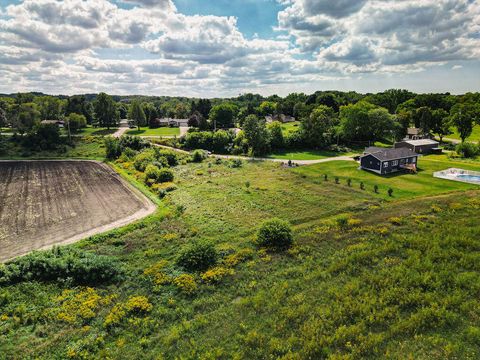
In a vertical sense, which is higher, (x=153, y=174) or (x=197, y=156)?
(x=197, y=156)

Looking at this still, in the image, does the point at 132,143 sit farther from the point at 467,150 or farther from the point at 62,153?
the point at 467,150

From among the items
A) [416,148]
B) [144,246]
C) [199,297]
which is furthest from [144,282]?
[416,148]

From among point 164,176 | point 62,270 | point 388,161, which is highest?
point 388,161

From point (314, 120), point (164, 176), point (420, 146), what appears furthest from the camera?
point (314, 120)

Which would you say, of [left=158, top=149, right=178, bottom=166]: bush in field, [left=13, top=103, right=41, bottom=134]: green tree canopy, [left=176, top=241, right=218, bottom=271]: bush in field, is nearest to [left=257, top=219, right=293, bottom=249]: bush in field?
[left=176, top=241, right=218, bottom=271]: bush in field

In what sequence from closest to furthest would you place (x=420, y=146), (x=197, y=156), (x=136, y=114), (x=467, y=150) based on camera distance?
(x=467, y=150), (x=197, y=156), (x=420, y=146), (x=136, y=114)

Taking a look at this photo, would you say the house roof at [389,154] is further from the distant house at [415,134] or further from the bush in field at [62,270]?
the bush in field at [62,270]

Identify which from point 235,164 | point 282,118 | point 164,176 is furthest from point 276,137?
point 282,118

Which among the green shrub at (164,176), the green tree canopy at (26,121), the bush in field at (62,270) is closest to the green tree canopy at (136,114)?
the green tree canopy at (26,121)
